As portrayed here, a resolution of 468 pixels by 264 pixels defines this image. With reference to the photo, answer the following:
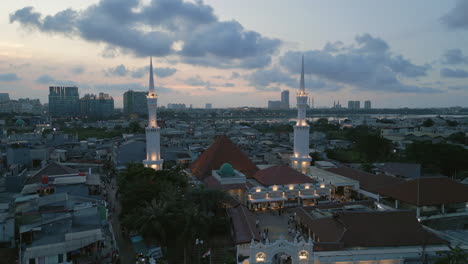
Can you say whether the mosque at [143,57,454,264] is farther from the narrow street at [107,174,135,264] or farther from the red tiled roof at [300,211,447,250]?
the narrow street at [107,174,135,264]

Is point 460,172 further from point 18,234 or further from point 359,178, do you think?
point 18,234

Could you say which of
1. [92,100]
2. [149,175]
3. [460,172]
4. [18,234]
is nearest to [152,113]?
[149,175]

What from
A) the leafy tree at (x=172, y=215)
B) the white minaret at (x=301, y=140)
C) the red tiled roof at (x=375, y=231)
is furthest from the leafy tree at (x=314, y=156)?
the red tiled roof at (x=375, y=231)

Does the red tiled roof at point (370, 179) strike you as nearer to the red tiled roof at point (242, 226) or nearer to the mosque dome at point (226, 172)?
the mosque dome at point (226, 172)

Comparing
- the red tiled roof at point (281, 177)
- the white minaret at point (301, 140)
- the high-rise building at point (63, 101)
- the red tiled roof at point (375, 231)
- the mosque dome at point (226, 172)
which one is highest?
the high-rise building at point (63, 101)

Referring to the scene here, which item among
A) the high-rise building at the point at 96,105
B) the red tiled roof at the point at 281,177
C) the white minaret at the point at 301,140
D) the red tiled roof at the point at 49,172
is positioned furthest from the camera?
the high-rise building at the point at 96,105

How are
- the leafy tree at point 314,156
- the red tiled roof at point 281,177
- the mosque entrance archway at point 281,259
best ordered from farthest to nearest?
the leafy tree at point 314,156 → the red tiled roof at point 281,177 → the mosque entrance archway at point 281,259

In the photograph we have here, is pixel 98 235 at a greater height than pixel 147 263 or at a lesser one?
greater
